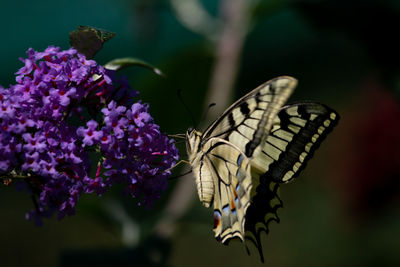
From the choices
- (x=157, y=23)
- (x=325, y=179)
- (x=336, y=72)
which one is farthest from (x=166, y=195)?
(x=336, y=72)

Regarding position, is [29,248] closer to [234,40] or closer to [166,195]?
[166,195]

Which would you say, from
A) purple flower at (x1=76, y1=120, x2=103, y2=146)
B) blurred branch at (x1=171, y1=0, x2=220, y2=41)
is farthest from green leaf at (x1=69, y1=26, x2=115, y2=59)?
blurred branch at (x1=171, y1=0, x2=220, y2=41)

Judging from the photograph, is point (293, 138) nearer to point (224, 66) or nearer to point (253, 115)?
point (253, 115)

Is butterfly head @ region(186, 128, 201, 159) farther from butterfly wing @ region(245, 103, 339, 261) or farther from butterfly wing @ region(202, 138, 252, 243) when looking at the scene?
butterfly wing @ region(245, 103, 339, 261)

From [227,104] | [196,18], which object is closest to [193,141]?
[227,104]

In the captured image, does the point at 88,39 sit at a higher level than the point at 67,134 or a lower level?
higher

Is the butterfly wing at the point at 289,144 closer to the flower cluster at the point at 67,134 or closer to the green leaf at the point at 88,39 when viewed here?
the flower cluster at the point at 67,134

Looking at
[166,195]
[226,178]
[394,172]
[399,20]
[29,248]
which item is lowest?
[29,248]
